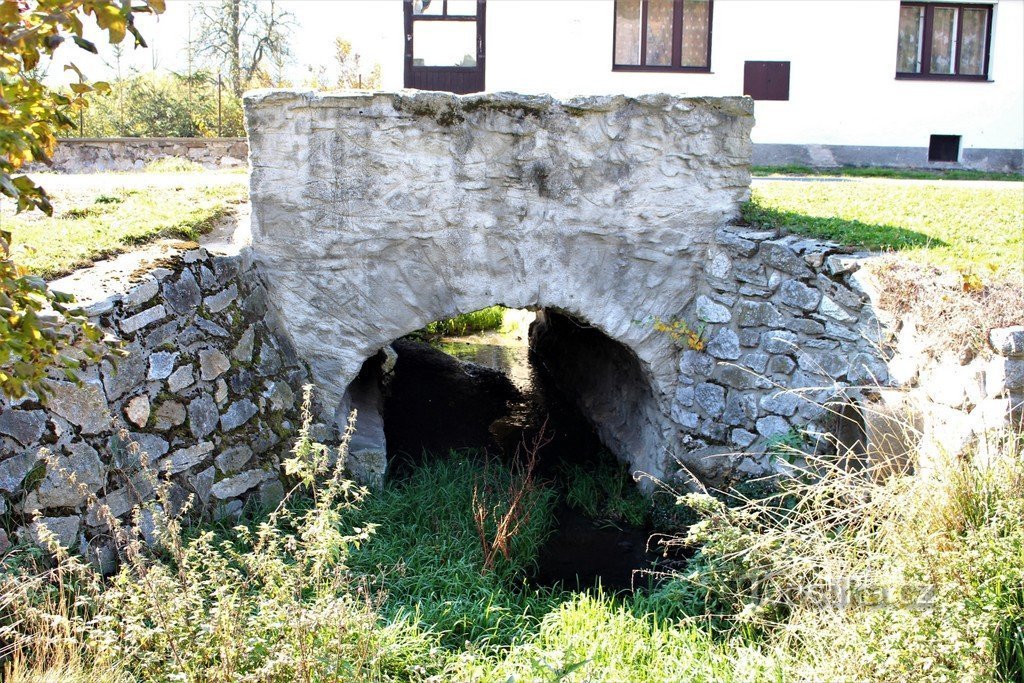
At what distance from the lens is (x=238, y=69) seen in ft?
58.5

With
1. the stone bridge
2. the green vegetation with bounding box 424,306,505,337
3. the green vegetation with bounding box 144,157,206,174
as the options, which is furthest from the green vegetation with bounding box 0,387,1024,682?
the green vegetation with bounding box 424,306,505,337

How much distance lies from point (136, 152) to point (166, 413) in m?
8.79

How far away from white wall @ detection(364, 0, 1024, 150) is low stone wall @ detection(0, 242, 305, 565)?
8258mm

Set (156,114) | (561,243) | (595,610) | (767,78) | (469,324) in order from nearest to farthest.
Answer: (595,610)
(561,243)
(469,324)
(767,78)
(156,114)

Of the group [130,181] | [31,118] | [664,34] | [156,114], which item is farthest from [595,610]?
[156,114]

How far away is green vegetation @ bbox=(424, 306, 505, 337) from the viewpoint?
1168 cm

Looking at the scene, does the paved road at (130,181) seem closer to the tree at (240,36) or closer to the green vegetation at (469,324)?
the green vegetation at (469,324)

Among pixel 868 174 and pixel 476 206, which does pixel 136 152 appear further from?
pixel 868 174

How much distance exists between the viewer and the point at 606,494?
6.88 meters

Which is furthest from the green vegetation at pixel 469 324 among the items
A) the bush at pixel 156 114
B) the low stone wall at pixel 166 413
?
the low stone wall at pixel 166 413

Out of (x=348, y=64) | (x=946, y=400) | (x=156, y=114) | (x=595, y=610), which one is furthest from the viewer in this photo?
(x=348, y=64)

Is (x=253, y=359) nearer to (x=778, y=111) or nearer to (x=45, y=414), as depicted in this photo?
(x=45, y=414)

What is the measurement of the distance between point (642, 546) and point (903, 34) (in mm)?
11654

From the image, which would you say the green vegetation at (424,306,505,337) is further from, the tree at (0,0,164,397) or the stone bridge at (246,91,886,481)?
the tree at (0,0,164,397)
